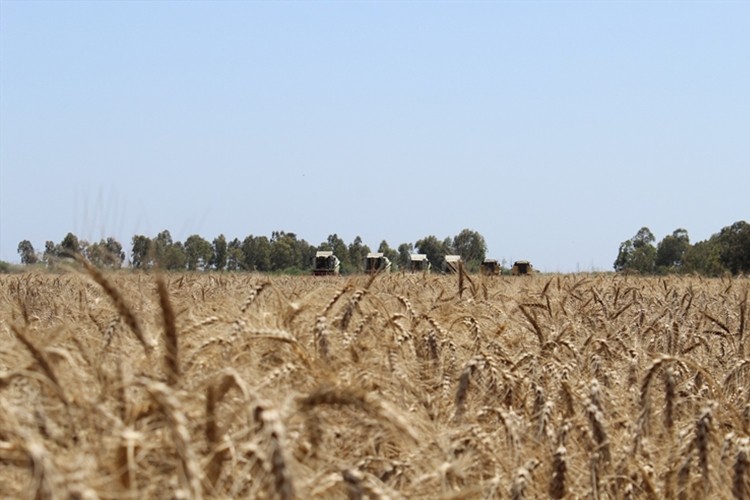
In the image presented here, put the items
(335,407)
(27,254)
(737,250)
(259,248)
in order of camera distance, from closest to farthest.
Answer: (335,407) < (27,254) < (737,250) < (259,248)

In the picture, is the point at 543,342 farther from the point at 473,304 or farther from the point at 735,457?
the point at 735,457

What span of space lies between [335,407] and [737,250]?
78.8 meters

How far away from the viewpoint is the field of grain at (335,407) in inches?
92.4

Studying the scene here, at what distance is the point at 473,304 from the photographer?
758cm

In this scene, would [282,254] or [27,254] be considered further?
[282,254]

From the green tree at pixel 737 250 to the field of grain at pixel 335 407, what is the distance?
72.9 metres

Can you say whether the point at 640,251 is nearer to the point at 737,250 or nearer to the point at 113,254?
the point at 737,250

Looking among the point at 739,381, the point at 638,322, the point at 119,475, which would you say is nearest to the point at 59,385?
the point at 119,475

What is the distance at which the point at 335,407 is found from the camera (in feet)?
10.4

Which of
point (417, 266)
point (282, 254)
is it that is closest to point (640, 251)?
A: point (282, 254)

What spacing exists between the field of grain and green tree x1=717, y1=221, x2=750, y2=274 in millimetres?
72923

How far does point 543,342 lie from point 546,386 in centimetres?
78

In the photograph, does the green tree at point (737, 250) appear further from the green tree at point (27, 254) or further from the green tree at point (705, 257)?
the green tree at point (27, 254)

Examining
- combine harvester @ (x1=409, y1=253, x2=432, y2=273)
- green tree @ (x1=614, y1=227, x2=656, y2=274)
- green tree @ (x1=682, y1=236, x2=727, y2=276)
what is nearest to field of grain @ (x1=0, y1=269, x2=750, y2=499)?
combine harvester @ (x1=409, y1=253, x2=432, y2=273)
